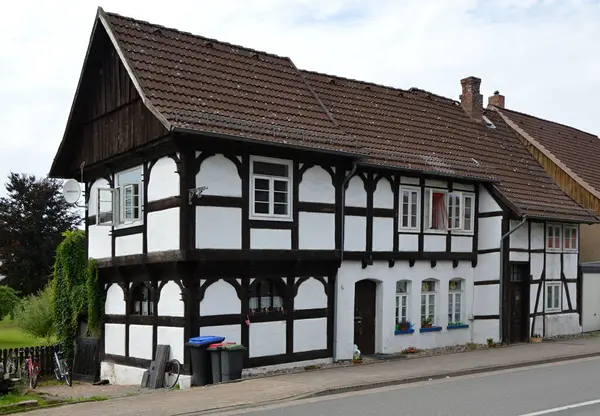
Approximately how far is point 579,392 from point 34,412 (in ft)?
31.6

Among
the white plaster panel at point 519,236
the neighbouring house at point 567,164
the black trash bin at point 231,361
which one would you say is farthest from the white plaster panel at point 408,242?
the neighbouring house at point 567,164

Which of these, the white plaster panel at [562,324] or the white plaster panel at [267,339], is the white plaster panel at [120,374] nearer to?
the white plaster panel at [267,339]

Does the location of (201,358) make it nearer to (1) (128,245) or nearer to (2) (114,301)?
(1) (128,245)

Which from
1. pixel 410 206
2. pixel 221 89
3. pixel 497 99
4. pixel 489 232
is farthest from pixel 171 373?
pixel 497 99

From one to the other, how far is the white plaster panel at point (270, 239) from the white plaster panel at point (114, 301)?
4588 mm

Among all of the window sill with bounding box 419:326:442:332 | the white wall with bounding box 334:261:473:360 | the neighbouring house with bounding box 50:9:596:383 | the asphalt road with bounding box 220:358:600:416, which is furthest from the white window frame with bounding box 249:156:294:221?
the window sill with bounding box 419:326:442:332

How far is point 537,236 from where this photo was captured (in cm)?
2409

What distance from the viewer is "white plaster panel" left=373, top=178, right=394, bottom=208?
20188 millimetres

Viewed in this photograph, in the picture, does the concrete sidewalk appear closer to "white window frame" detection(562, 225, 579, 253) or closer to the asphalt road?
the asphalt road

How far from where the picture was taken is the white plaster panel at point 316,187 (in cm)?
1819

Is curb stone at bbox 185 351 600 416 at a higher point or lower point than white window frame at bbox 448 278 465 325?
lower

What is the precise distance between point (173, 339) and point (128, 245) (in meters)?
3.03

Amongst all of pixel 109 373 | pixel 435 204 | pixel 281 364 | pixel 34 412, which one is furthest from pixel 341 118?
pixel 34 412

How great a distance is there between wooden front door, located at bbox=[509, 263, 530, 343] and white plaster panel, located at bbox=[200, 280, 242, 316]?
10075 millimetres
